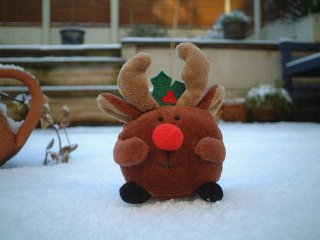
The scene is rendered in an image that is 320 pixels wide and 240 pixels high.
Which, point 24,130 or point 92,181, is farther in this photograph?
point 24,130

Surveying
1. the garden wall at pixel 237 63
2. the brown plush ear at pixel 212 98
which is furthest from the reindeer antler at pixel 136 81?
the garden wall at pixel 237 63

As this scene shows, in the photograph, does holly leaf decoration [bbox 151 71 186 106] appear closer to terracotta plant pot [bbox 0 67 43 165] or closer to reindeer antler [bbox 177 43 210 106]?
reindeer antler [bbox 177 43 210 106]

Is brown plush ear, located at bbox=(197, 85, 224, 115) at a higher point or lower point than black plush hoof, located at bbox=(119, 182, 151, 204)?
higher

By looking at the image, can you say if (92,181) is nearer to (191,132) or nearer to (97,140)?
(191,132)

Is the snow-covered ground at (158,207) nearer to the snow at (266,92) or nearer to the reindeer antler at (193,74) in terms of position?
the reindeer antler at (193,74)

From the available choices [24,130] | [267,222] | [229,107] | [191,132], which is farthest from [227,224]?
[229,107]

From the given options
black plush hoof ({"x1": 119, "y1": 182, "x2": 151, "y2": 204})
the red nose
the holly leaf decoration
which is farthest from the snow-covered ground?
the holly leaf decoration
